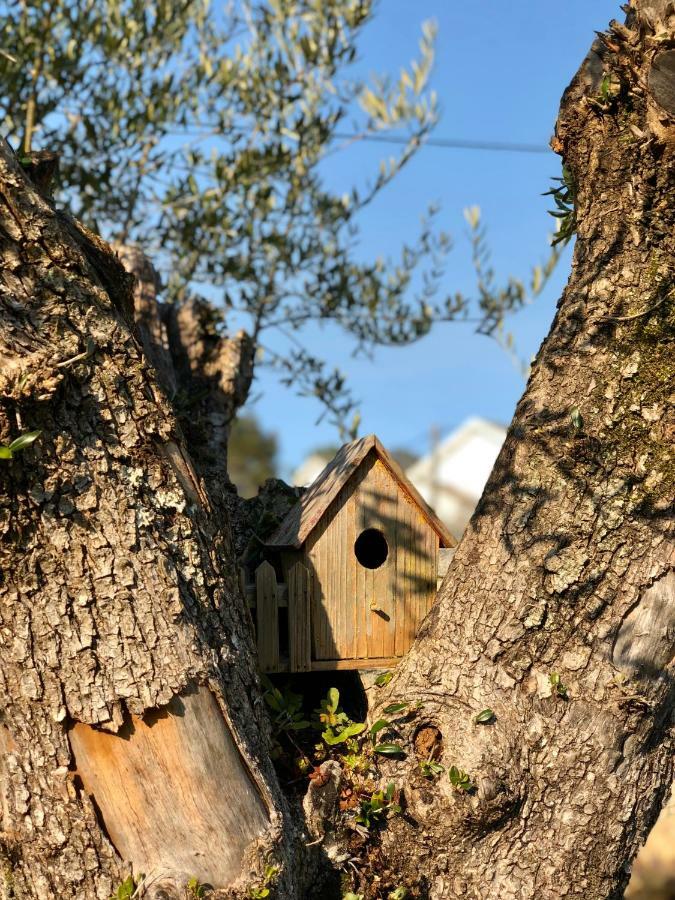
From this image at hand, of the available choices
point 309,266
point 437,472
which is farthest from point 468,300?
point 437,472

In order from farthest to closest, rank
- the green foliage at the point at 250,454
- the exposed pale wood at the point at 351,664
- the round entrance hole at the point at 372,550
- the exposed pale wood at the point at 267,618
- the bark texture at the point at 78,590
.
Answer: the green foliage at the point at 250,454 → the round entrance hole at the point at 372,550 → the exposed pale wood at the point at 351,664 → the exposed pale wood at the point at 267,618 → the bark texture at the point at 78,590

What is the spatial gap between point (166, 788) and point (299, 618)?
108 cm

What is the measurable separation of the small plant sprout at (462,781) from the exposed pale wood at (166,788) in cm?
80

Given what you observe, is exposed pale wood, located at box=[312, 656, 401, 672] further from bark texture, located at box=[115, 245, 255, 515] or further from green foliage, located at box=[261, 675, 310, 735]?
bark texture, located at box=[115, 245, 255, 515]

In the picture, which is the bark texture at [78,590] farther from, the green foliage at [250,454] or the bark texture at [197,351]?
the green foliage at [250,454]

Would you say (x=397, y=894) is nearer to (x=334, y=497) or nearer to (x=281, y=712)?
(x=281, y=712)

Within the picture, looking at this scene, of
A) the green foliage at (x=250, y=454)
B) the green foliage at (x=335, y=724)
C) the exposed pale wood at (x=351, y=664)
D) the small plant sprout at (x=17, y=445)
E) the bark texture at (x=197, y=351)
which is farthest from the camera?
the green foliage at (x=250, y=454)

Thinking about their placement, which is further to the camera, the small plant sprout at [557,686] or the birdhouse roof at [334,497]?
the birdhouse roof at [334,497]

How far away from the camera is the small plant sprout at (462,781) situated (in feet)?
10.1

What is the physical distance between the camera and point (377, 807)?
3.21 metres

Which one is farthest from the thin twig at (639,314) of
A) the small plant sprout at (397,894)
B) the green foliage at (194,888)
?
the green foliage at (194,888)

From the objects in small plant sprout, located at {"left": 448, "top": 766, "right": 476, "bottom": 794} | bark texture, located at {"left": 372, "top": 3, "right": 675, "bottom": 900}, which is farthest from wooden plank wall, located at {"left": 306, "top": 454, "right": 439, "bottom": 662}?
small plant sprout, located at {"left": 448, "top": 766, "right": 476, "bottom": 794}

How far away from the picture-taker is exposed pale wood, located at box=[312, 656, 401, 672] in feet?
12.0

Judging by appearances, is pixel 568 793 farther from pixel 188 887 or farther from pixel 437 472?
pixel 437 472
